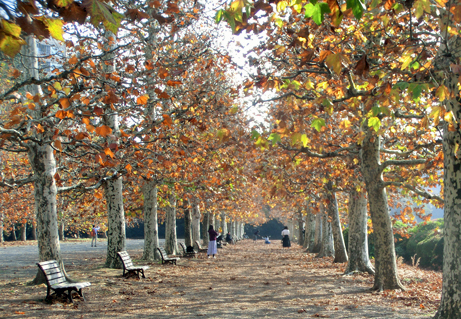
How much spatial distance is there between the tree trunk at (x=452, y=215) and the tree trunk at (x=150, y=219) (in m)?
12.4

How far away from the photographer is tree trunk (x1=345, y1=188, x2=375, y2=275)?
13719 millimetres

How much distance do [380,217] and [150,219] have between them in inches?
412

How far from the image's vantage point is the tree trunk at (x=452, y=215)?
6.42m

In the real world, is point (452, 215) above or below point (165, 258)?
above

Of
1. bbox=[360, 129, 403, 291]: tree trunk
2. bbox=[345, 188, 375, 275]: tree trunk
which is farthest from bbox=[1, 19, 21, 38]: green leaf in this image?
bbox=[345, 188, 375, 275]: tree trunk

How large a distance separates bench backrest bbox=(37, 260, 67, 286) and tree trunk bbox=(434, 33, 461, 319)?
7.45 m

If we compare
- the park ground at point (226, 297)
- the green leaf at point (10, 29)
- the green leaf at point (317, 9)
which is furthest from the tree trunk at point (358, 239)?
the green leaf at point (10, 29)

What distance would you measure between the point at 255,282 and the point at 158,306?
474cm

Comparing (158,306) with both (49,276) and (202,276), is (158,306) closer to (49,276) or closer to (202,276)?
(49,276)

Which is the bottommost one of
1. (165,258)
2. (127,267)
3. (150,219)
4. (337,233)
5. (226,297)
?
(226,297)

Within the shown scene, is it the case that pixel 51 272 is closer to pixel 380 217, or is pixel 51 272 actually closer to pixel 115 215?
pixel 115 215

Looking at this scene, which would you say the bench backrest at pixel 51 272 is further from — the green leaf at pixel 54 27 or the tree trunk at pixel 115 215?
the green leaf at pixel 54 27

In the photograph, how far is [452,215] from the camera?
6.51 metres

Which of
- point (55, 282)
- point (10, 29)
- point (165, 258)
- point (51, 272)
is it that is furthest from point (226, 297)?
point (10, 29)
